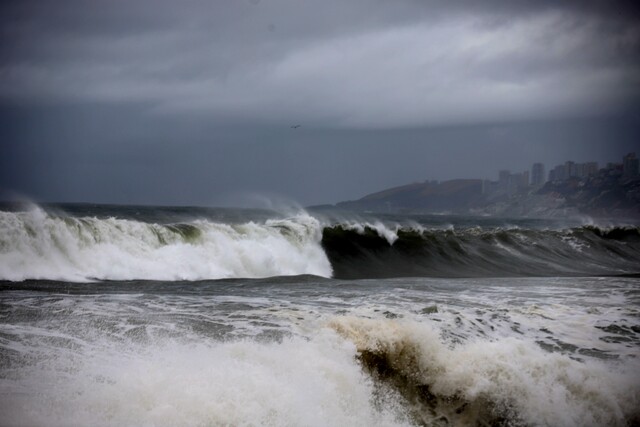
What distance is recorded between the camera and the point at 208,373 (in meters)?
6.38

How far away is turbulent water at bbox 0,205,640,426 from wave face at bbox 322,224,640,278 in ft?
18.6

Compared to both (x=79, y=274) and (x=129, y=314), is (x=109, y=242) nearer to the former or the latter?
(x=79, y=274)

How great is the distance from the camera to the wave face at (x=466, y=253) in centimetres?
2344

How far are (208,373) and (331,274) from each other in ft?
48.5

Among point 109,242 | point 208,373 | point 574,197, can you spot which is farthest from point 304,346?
point 574,197

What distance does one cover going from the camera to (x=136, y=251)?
1753 centimetres

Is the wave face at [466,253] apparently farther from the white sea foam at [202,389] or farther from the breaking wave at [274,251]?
the white sea foam at [202,389]

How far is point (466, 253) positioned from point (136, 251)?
51.7 feet

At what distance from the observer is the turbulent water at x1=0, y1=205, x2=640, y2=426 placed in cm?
593

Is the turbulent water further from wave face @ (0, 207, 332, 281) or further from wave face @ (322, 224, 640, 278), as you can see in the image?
wave face @ (322, 224, 640, 278)

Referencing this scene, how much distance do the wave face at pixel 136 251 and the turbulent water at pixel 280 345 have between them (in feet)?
0.20

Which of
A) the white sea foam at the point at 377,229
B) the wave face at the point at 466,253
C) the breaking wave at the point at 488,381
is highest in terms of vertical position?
the white sea foam at the point at 377,229

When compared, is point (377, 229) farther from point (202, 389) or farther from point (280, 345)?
point (202, 389)

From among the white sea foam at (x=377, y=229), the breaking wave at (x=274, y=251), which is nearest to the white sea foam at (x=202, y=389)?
the breaking wave at (x=274, y=251)
